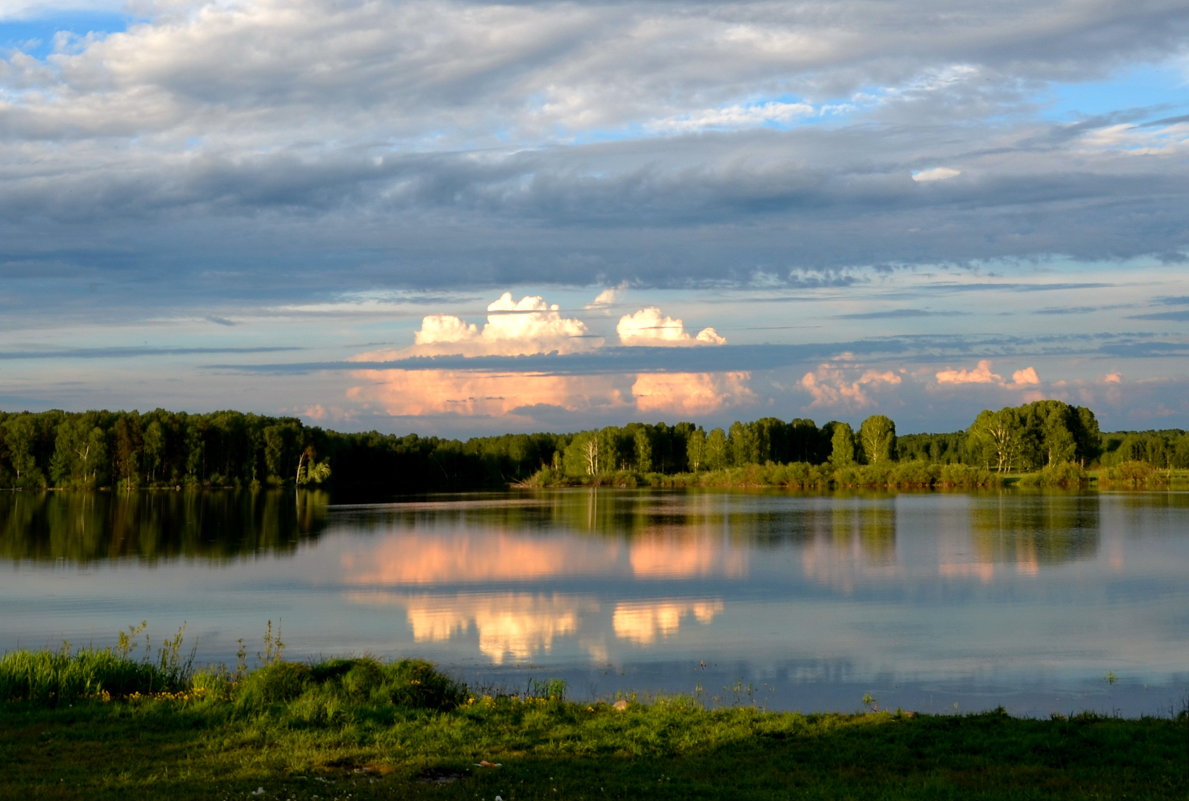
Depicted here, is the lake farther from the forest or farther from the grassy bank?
the forest

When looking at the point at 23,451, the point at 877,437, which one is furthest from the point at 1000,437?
the point at 23,451

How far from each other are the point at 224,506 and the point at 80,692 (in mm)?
63385

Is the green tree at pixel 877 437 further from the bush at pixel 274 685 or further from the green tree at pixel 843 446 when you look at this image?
the bush at pixel 274 685

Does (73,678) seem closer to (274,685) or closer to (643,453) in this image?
(274,685)

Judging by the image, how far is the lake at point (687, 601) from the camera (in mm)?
16328

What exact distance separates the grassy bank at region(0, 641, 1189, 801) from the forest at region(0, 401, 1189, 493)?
9342cm

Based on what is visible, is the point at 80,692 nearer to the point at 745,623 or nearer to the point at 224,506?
the point at 745,623

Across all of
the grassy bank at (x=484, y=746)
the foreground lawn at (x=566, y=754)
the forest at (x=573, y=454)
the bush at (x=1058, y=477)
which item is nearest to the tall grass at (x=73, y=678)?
the grassy bank at (x=484, y=746)

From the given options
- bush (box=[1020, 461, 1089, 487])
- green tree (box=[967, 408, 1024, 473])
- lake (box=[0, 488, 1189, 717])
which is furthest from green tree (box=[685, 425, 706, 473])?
lake (box=[0, 488, 1189, 717])

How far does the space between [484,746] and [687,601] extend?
607 inches

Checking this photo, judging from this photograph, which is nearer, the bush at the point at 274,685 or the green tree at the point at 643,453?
the bush at the point at 274,685

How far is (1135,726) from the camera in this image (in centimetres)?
1086

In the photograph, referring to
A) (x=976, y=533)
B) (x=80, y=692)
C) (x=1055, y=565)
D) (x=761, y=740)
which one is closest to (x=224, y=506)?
(x=976, y=533)

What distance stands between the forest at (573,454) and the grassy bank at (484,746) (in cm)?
9342
